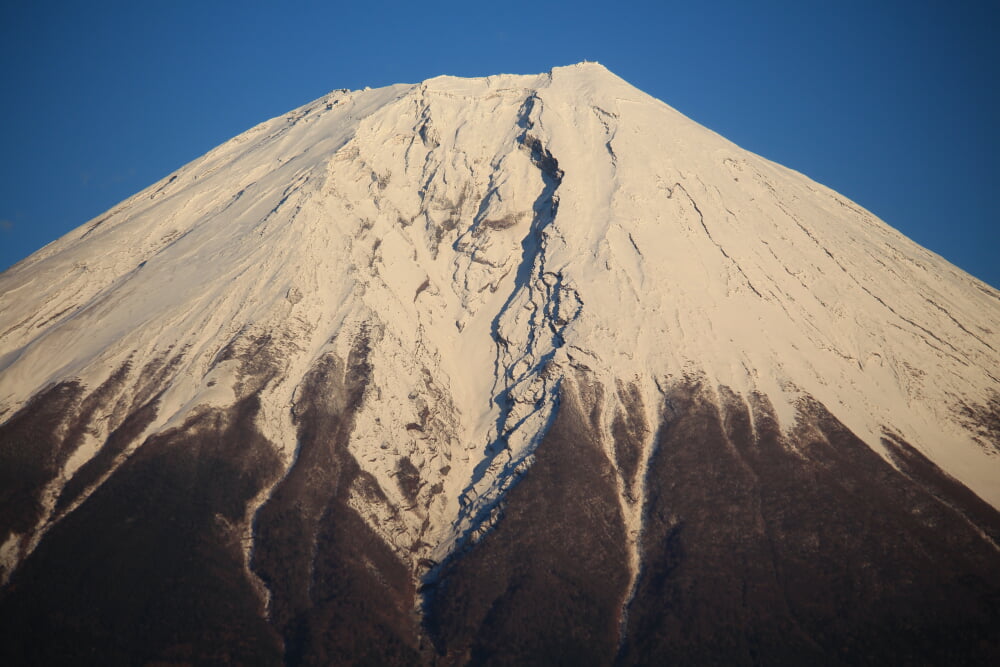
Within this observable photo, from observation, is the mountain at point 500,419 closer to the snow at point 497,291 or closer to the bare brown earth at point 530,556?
the bare brown earth at point 530,556

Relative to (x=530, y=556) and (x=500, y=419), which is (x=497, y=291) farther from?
(x=530, y=556)

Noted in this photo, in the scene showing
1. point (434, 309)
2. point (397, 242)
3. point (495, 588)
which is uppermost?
point (397, 242)

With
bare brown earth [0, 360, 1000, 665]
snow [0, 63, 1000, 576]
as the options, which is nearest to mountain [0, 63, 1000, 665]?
bare brown earth [0, 360, 1000, 665]

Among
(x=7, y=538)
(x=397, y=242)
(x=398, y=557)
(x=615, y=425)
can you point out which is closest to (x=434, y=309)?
(x=397, y=242)

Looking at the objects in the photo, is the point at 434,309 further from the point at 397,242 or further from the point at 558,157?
the point at 558,157

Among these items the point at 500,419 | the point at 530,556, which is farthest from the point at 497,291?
the point at 530,556

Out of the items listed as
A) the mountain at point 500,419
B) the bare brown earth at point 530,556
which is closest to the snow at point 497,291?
the mountain at point 500,419

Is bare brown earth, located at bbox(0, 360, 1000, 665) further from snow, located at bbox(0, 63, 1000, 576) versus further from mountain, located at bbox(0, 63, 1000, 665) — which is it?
snow, located at bbox(0, 63, 1000, 576)
